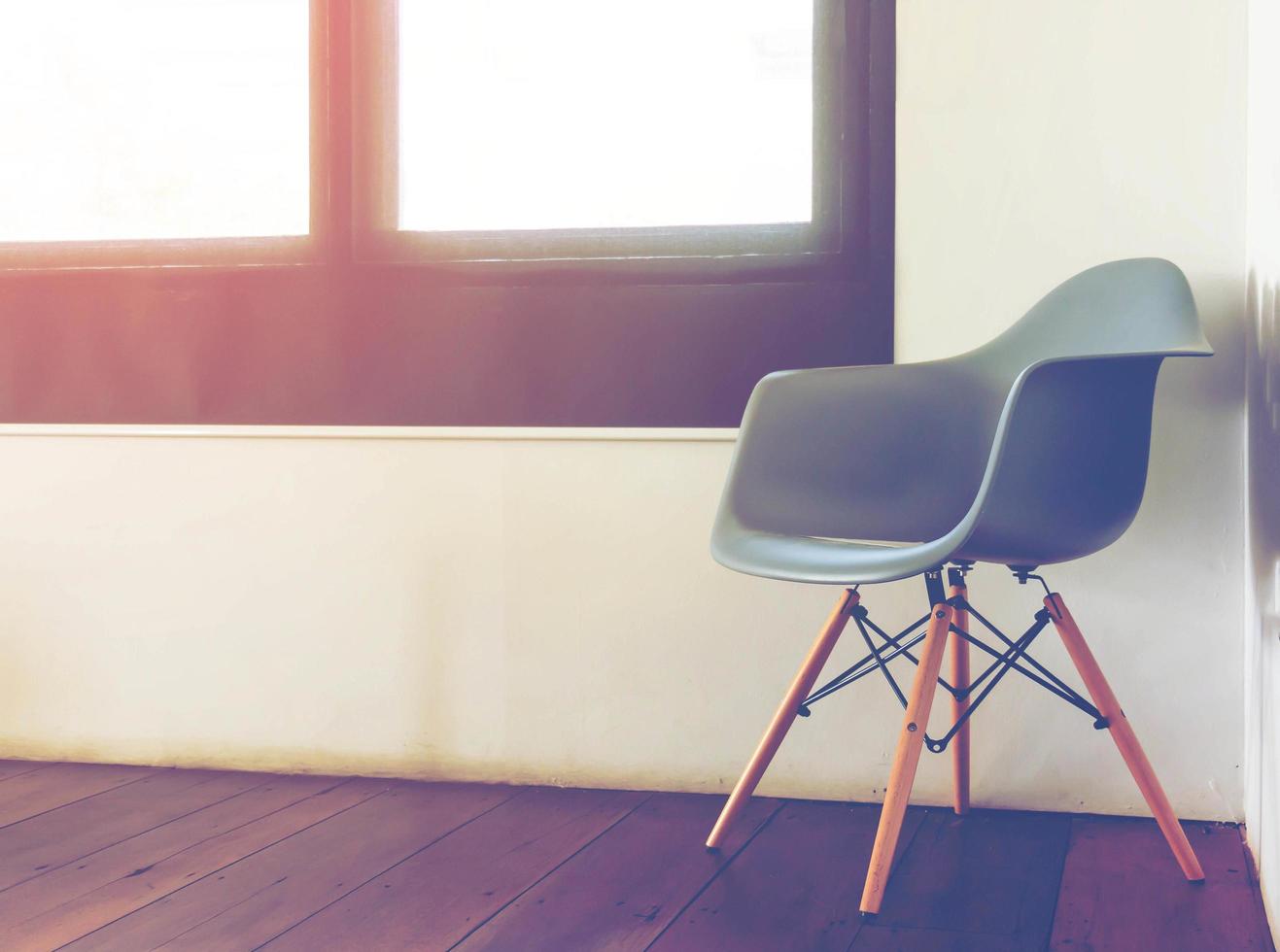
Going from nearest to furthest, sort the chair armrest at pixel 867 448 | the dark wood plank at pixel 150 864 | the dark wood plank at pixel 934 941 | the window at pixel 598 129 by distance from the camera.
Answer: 1. the dark wood plank at pixel 934 941
2. the dark wood plank at pixel 150 864
3. the chair armrest at pixel 867 448
4. the window at pixel 598 129

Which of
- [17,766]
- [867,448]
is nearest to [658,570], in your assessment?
[867,448]

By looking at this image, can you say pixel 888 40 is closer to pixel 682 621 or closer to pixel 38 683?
pixel 682 621

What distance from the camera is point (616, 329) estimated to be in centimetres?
224

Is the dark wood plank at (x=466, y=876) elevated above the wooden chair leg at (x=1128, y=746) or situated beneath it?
situated beneath

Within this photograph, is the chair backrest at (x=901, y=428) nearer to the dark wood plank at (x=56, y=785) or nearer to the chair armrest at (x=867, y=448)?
the chair armrest at (x=867, y=448)

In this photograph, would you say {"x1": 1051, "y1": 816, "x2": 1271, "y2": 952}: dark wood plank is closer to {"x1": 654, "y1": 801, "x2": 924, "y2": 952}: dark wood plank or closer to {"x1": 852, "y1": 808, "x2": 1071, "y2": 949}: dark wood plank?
{"x1": 852, "y1": 808, "x2": 1071, "y2": 949}: dark wood plank

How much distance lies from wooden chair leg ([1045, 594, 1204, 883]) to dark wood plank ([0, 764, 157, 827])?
1.75 meters

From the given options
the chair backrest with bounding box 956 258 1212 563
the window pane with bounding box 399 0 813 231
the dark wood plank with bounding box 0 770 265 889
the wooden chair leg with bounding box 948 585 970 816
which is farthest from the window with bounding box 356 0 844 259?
the dark wood plank with bounding box 0 770 265 889

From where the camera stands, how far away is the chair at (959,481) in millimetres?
1545

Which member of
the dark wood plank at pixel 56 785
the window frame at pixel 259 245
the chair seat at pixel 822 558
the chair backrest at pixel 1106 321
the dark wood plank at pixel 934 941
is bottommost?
the dark wood plank at pixel 56 785

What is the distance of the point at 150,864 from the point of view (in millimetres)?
1826

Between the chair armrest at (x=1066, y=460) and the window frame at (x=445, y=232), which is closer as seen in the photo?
the chair armrest at (x=1066, y=460)

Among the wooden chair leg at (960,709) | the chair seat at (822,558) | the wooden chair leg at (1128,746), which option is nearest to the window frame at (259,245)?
the chair seat at (822,558)

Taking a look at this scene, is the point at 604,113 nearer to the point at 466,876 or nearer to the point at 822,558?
the point at 822,558
